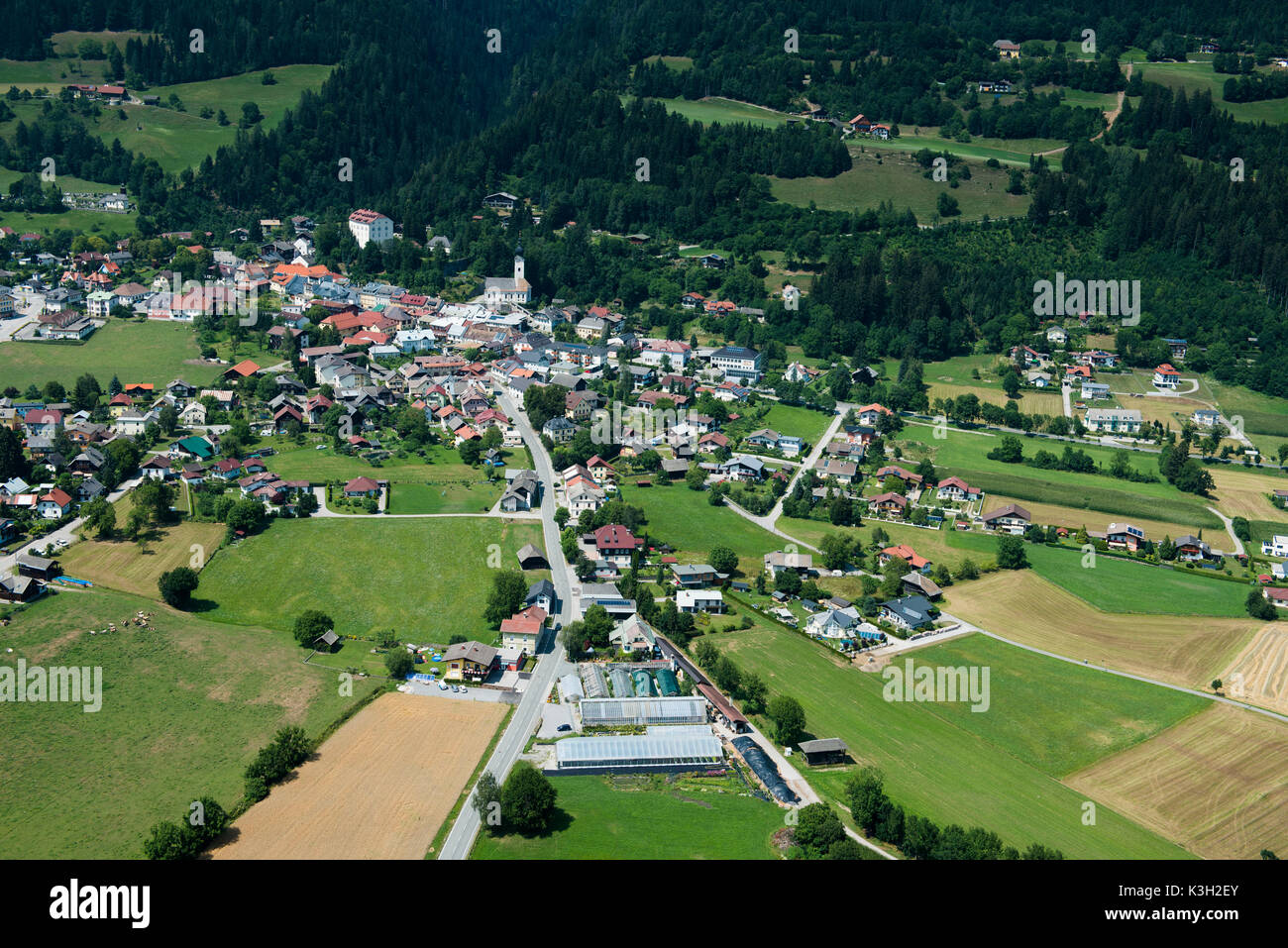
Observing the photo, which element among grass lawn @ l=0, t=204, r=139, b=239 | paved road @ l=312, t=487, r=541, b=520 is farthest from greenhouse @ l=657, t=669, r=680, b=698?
grass lawn @ l=0, t=204, r=139, b=239

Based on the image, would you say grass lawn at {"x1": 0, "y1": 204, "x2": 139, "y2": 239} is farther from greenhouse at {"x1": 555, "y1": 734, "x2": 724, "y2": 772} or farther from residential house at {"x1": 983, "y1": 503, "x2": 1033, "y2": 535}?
greenhouse at {"x1": 555, "y1": 734, "x2": 724, "y2": 772}

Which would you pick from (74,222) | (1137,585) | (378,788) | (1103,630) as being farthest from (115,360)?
(1137,585)

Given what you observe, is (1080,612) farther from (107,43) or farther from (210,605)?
(107,43)

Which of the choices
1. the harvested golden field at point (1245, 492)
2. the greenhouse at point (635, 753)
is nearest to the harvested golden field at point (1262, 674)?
the harvested golden field at point (1245, 492)

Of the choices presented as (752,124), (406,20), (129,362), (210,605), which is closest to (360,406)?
(129,362)

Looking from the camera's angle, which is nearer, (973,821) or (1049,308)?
(973,821)
